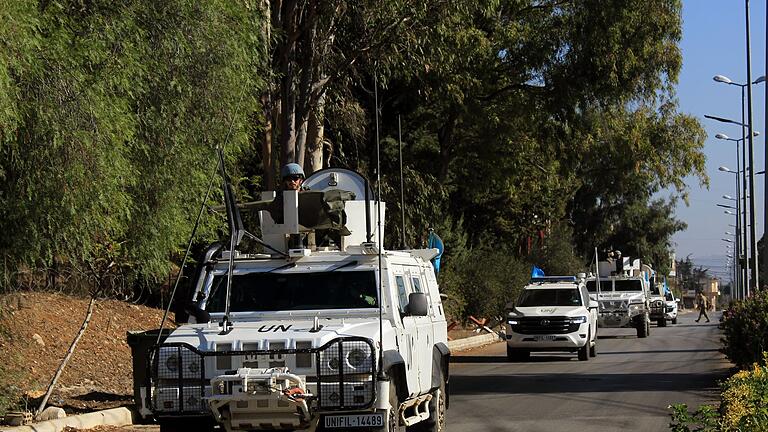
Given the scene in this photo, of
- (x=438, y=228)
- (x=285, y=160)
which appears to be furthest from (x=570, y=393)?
(x=438, y=228)

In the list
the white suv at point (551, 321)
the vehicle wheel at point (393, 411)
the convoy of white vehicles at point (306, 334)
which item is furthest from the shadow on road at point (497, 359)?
the vehicle wheel at point (393, 411)

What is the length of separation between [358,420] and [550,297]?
19887 mm

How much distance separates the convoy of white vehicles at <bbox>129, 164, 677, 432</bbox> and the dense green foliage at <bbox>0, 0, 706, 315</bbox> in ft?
4.64

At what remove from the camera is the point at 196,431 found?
1026 cm

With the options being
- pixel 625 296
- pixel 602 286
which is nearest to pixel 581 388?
pixel 625 296

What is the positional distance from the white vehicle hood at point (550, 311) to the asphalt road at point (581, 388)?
118cm

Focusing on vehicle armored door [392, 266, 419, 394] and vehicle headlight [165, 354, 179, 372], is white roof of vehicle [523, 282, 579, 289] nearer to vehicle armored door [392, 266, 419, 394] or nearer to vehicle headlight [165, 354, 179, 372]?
vehicle armored door [392, 266, 419, 394]

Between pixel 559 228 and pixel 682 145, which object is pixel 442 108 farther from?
pixel 559 228

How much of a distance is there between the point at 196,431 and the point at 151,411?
1.41 feet

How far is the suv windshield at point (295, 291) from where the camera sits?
11.7 m

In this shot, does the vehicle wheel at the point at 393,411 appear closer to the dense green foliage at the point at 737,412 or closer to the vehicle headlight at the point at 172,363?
the vehicle headlight at the point at 172,363

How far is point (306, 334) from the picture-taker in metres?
10.3

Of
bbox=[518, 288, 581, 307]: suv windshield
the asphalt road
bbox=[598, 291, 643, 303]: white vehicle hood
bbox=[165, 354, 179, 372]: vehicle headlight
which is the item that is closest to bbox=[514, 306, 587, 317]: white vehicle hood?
bbox=[518, 288, 581, 307]: suv windshield

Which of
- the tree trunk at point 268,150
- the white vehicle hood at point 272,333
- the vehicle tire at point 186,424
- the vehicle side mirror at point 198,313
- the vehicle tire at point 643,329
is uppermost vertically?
the tree trunk at point 268,150
